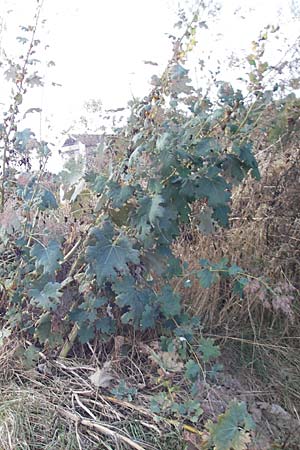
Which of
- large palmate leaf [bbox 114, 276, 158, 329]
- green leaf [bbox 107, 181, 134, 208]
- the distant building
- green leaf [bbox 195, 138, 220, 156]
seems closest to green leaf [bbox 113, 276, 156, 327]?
large palmate leaf [bbox 114, 276, 158, 329]

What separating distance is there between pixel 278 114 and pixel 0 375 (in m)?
1.43

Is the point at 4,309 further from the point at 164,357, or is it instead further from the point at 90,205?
the point at 164,357

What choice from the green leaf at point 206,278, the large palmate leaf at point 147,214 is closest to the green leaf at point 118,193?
the large palmate leaf at point 147,214

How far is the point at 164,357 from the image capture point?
65.5 inches

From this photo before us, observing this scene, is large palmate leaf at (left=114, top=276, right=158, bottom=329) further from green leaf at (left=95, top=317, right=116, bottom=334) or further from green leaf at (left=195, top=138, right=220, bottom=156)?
green leaf at (left=195, top=138, right=220, bottom=156)

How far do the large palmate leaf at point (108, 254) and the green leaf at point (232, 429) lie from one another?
0.51 meters

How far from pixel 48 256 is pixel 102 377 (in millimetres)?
461

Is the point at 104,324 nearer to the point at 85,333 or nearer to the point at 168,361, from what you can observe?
the point at 85,333

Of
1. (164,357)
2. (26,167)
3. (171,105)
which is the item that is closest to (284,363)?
(164,357)

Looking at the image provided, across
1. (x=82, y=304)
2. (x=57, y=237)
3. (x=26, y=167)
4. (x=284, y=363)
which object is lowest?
(x=284, y=363)

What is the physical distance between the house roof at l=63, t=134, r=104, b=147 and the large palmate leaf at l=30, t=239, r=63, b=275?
2.24 ft

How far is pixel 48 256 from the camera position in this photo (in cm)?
161

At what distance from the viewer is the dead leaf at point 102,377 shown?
5.50 feet

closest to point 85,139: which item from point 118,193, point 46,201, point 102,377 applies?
point 46,201
